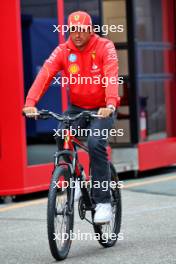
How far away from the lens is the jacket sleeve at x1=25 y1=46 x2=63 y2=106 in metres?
5.96

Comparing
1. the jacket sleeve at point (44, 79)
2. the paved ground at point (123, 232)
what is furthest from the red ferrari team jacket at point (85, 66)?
the paved ground at point (123, 232)

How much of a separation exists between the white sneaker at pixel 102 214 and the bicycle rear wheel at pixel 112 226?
0.08 meters

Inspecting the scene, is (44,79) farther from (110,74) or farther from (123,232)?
(123,232)

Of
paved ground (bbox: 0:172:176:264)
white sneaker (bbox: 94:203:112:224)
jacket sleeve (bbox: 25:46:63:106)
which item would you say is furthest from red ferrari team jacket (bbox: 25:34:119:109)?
paved ground (bbox: 0:172:176:264)

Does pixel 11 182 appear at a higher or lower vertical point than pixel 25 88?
lower

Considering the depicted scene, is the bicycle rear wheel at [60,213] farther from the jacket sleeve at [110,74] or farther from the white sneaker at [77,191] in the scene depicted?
the jacket sleeve at [110,74]

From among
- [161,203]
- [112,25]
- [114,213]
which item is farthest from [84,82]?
[112,25]

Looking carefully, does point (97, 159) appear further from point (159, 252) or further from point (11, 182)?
point (11, 182)

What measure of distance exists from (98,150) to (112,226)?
2.68 feet

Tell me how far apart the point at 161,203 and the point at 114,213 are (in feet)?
6.83

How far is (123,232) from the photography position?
7.02 meters

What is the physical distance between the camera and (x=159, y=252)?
6070 mm

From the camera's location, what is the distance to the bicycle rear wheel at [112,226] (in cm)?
629

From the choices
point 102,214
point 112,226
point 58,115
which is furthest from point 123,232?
point 58,115
